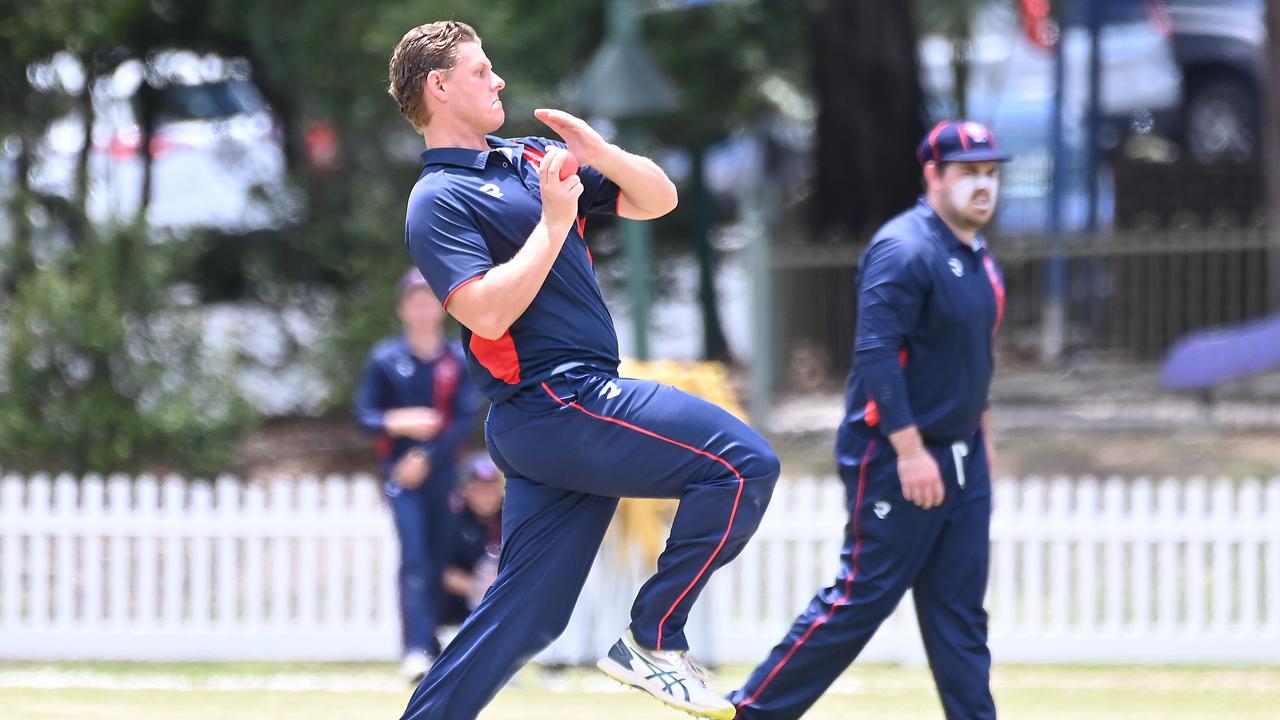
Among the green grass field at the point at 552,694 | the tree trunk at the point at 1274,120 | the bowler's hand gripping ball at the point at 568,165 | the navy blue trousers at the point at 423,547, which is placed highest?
the tree trunk at the point at 1274,120

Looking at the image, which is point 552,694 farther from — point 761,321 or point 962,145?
point 761,321

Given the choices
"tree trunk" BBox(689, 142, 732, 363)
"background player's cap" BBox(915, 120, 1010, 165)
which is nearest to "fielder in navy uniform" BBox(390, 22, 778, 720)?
"background player's cap" BBox(915, 120, 1010, 165)

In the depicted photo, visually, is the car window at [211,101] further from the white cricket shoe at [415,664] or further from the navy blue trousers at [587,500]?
the navy blue trousers at [587,500]

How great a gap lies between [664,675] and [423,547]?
356 cm

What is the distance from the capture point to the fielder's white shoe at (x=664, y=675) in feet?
14.5

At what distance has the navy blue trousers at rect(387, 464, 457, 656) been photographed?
7.78 m

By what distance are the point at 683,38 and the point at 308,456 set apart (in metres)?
5.02

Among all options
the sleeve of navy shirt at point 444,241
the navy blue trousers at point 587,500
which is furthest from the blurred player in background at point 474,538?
the sleeve of navy shirt at point 444,241

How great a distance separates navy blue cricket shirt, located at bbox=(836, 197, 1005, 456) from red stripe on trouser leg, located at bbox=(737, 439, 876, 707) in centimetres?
10

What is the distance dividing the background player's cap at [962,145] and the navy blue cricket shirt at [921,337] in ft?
0.74

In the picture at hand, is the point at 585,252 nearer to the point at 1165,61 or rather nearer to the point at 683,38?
the point at 683,38

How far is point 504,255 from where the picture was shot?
14.5 feet

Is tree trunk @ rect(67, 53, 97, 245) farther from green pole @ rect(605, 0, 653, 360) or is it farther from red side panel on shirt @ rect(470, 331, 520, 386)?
red side panel on shirt @ rect(470, 331, 520, 386)

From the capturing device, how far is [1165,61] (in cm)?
2225
